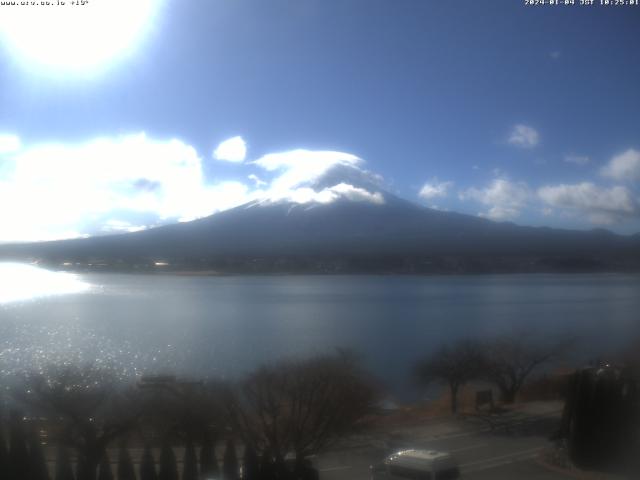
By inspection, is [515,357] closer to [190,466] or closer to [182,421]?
[182,421]

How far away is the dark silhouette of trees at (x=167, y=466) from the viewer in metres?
3.54

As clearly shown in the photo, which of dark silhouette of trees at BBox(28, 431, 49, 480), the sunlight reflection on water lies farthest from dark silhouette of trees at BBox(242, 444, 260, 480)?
the sunlight reflection on water

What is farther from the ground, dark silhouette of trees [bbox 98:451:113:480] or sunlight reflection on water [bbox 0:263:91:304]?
sunlight reflection on water [bbox 0:263:91:304]

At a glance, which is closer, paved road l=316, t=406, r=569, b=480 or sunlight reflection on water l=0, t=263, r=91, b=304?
paved road l=316, t=406, r=569, b=480

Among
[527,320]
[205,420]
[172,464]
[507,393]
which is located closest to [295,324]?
[527,320]

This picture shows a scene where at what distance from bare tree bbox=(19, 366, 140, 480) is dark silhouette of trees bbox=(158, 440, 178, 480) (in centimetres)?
41

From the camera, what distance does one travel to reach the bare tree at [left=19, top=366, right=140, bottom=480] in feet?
12.3

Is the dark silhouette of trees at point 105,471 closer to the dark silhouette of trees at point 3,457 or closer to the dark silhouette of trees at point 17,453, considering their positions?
the dark silhouette of trees at point 17,453

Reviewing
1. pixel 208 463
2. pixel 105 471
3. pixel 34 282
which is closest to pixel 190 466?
pixel 208 463

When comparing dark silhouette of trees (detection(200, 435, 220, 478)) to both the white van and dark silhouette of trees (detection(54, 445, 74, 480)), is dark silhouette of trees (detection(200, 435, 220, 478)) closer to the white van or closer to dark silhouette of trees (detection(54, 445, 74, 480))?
dark silhouette of trees (detection(54, 445, 74, 480))

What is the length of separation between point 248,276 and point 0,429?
12.4 meters

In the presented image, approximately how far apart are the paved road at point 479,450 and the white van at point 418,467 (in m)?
0.13

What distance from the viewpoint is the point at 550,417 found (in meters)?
4.52

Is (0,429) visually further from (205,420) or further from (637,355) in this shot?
(637,355)
